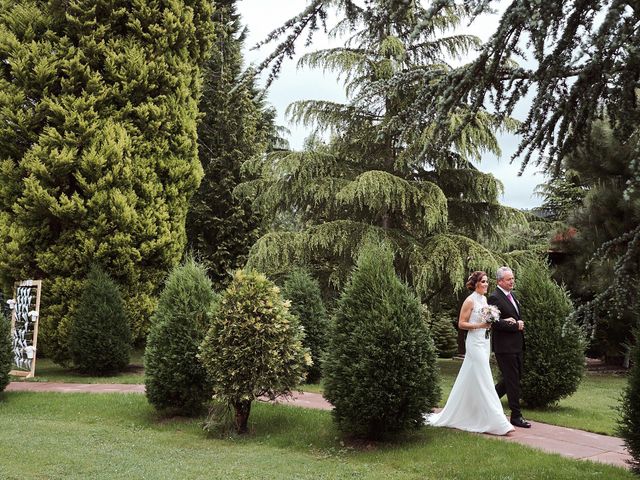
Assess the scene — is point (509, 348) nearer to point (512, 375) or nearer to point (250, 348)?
point (512, 375)

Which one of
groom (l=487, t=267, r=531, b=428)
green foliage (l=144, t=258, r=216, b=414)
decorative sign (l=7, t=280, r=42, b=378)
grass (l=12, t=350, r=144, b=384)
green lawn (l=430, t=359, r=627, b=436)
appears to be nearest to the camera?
groom (l=487, t=267, r=531, b=428)

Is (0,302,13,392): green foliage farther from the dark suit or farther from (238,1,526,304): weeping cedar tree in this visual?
the dark suit

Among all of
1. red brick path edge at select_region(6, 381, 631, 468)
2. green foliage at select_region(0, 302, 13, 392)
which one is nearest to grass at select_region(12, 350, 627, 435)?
red brick path edge at select_region(6, 381, 631, 468)

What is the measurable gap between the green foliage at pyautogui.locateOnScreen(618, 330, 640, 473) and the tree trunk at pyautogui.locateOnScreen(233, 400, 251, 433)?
4068mm

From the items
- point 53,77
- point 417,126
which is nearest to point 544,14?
point 417,126

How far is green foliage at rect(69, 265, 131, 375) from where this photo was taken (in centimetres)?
1200

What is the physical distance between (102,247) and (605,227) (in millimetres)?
11532

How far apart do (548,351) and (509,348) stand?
1.35 meters

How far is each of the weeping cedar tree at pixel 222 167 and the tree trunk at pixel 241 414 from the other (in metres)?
11.5

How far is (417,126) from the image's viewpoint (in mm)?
4133

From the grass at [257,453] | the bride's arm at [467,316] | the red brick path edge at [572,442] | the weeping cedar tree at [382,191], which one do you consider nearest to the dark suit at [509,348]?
the bride's arm at [467,316]

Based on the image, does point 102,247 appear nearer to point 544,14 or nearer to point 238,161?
point 238,161

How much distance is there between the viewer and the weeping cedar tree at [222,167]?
19172 millimetres

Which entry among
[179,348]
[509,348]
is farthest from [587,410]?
[179,348]
